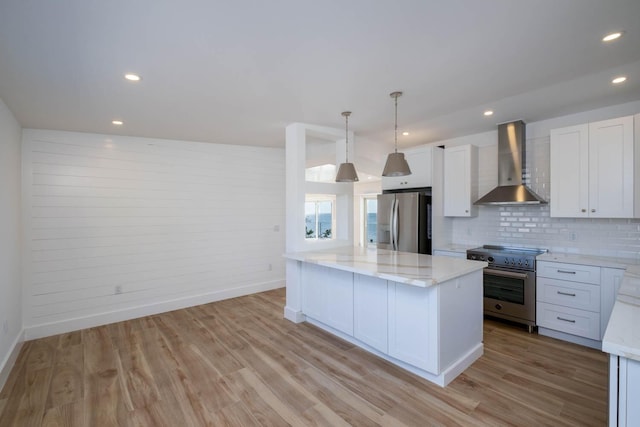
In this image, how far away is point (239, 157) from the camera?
4.99 metres

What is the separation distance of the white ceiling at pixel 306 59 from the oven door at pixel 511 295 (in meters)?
1.93

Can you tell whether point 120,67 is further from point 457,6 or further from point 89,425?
point 89,425

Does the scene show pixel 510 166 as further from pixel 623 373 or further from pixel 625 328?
pixel 623 373

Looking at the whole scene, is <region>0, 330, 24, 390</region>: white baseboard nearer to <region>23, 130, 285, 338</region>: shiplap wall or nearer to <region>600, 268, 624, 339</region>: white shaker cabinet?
<region>23, 130, 285, 338</region>: shiplap wall

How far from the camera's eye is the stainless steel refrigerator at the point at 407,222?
418cm

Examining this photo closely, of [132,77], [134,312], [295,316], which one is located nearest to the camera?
[132,77]

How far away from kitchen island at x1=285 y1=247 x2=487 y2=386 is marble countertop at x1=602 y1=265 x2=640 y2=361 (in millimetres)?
935

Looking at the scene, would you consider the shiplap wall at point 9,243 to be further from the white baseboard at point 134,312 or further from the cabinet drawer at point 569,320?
the cabinet drawer at point 569,320

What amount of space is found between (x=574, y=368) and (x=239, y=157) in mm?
4915

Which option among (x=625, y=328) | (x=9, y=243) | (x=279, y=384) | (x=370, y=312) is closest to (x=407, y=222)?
(x=370, y=312)

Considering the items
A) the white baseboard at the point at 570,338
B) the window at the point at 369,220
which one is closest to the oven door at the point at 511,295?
the white baseboard at the point at 570,338

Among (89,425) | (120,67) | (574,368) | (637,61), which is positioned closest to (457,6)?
(637,61)

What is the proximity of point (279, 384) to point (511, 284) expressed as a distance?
2.86 m

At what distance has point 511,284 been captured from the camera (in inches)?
137
